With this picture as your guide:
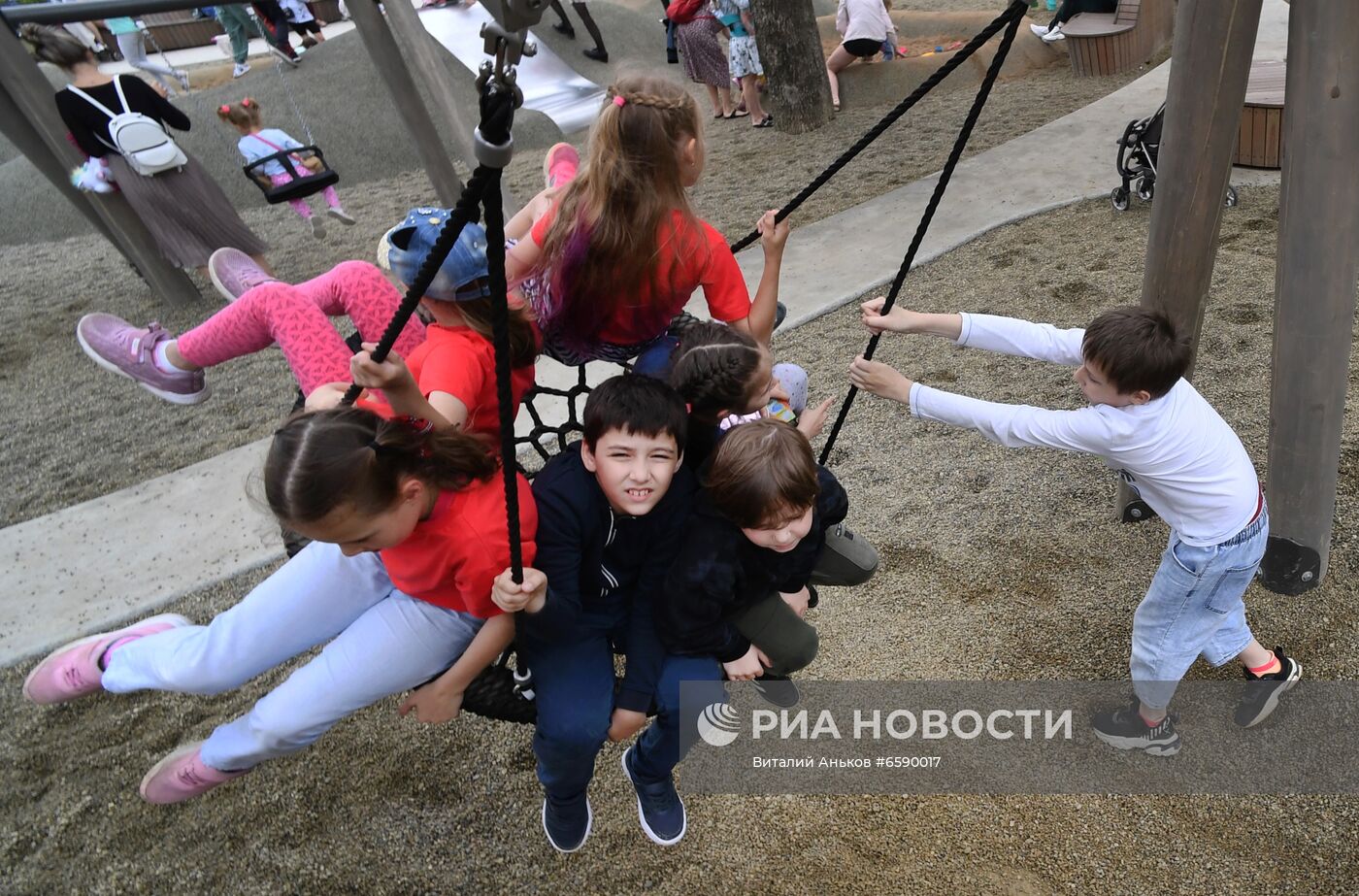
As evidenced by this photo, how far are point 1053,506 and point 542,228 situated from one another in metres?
1.97

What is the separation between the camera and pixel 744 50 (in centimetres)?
753

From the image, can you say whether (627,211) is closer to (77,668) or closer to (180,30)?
(77,668)

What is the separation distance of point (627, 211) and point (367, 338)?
95cm

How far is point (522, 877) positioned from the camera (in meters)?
2.07

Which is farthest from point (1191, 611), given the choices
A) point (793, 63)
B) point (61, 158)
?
point (793, 63)

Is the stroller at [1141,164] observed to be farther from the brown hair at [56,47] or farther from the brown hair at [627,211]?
the brown hair at [56,47]

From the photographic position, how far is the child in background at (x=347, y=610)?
4.62 feet

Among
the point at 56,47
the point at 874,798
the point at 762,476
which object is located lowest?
the point at 874,798

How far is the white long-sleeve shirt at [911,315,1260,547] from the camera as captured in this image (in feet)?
5.93

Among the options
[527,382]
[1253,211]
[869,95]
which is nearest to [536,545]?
[527,382]

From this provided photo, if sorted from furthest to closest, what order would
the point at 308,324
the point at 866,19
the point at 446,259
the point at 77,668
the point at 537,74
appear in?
the point at 537,74 → the point at 866,19 → the point at 308,324 → the point at 77,668 → the point at 446,259

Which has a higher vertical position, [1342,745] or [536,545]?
[536,545]

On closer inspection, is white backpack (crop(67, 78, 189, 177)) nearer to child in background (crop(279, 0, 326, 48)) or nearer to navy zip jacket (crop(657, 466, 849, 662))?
navy zip jacket (crop(657, 466, 849, 662))

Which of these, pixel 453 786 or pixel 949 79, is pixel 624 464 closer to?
pixel 453 786
